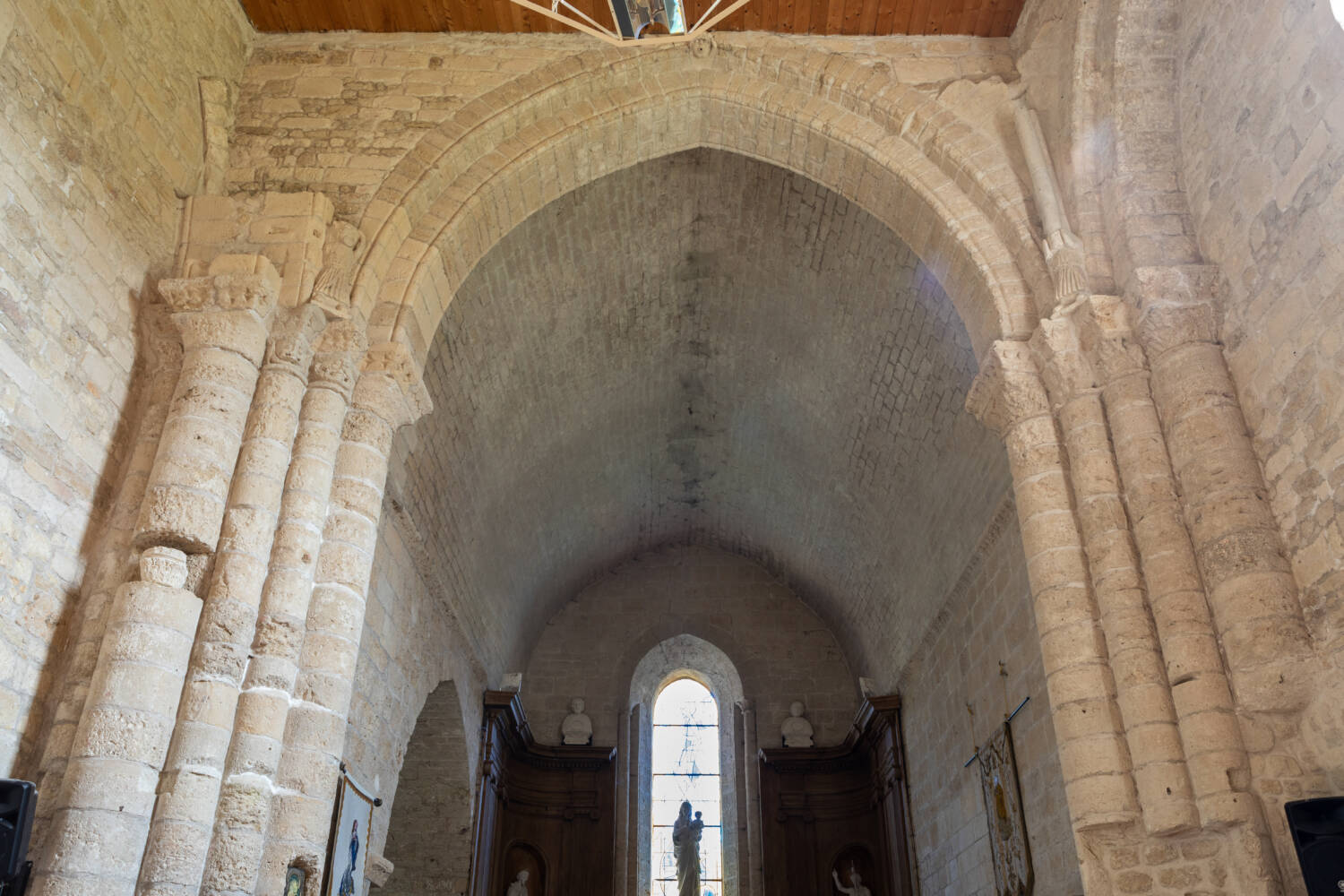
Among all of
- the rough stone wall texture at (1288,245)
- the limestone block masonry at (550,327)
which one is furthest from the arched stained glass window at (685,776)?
the rough stone wall texture at (1288,245)

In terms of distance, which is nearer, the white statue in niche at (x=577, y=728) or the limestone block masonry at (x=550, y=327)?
the limestone block masonry at (x=550, y=327)

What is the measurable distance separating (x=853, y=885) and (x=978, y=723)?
4367 millimetres

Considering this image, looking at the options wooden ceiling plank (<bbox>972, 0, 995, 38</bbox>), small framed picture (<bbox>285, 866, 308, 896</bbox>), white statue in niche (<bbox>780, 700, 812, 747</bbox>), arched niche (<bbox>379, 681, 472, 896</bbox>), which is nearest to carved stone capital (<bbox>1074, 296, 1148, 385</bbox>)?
wooden ceiling plank (<bbox>972, 0, 995, 38</bbox>)

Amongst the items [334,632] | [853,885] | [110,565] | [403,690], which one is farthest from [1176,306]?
[853,885]

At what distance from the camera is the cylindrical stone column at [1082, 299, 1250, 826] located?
4262 millimetres

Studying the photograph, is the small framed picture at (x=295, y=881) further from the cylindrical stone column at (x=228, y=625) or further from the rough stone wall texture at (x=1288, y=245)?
the rough stone wall texture at (x=1288, y=245)

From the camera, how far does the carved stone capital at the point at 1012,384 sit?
5500 millimetres

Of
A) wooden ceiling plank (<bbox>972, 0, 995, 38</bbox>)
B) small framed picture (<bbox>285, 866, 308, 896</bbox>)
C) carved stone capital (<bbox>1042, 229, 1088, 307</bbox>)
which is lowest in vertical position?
small framed picture (<bbox>285, 866, 308, 896</bbox>)

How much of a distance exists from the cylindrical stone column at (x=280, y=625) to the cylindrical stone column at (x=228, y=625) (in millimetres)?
53

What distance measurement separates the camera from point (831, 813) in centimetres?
1238

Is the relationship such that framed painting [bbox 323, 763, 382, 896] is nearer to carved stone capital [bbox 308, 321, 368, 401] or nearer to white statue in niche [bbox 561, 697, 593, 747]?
carved stone capital [bbox 308, 321, 368, 401]

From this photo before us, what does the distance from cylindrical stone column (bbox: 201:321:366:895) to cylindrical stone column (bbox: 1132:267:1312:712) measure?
158 inches

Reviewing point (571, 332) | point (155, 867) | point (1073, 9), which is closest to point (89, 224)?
point (155, 867)

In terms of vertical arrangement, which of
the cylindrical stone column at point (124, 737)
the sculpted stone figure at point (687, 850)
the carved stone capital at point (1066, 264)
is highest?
the carved stone capital at point (1066, 264)
